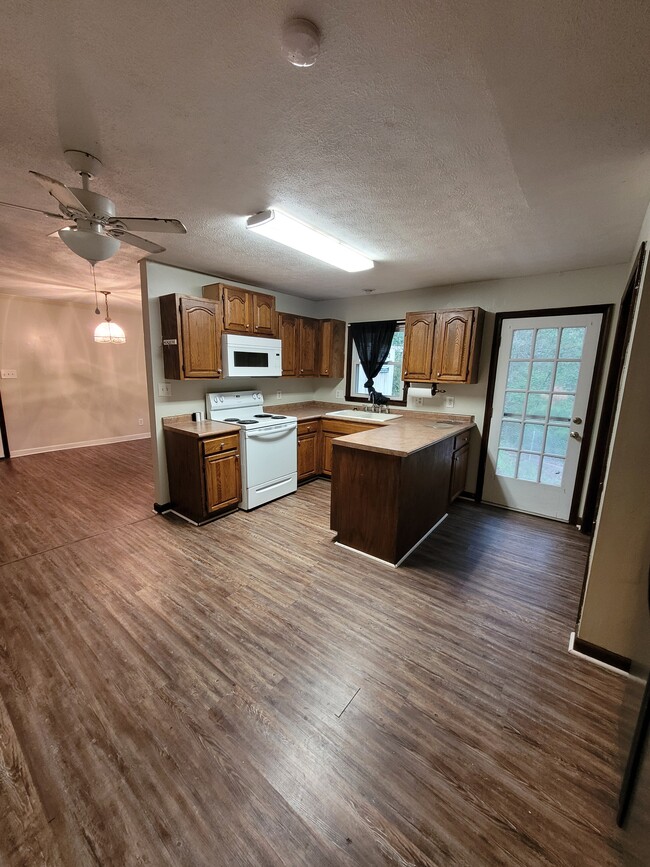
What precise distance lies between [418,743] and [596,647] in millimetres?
1179

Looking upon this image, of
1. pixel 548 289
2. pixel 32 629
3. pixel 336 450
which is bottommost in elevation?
pixel 32 629

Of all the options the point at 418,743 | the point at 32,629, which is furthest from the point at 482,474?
the point at 32,629

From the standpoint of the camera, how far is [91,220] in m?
1.64

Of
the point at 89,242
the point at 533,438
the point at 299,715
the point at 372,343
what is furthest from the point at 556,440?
the point at 89,242

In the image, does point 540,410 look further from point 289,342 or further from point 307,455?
point 289,342

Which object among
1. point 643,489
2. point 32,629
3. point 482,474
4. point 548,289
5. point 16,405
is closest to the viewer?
point 643,489

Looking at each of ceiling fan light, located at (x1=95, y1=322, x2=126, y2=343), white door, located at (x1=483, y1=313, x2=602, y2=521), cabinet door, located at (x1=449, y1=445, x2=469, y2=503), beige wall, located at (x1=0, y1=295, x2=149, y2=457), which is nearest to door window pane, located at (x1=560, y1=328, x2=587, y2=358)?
white door, located at (x1=483, y1=313, x2=602, y2=521)

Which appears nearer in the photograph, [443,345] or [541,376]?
[541,376]

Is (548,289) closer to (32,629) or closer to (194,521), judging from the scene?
(194,521)

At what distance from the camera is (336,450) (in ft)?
9.42

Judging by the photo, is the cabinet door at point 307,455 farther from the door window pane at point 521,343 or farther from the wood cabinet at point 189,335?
the door window pane at point 521,343

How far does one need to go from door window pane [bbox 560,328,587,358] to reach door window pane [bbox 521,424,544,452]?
732 millimetres

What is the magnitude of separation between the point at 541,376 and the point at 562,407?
0.37 m

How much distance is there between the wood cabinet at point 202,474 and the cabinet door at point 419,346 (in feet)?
6.83
